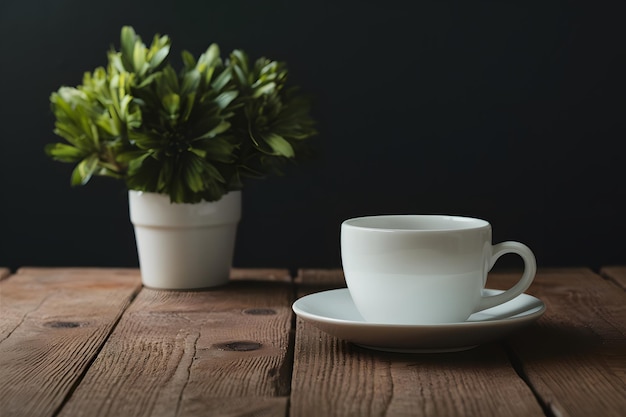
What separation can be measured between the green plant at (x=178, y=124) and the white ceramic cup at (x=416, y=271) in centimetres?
38

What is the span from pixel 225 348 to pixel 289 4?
885 mm

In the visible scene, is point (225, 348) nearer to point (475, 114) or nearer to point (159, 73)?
point (159, 73)

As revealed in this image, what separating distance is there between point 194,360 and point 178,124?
0.44 m

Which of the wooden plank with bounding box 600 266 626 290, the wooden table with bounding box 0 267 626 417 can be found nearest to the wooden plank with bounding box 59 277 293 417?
the wooden table with bounding box 0 267 626 417

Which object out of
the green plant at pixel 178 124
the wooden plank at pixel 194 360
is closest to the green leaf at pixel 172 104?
the green plant at pixel 178 124

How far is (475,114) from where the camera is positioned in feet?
5.46

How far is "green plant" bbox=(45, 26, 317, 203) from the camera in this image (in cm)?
121

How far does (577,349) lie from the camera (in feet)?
2.97

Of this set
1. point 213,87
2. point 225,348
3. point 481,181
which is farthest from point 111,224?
point 225,348

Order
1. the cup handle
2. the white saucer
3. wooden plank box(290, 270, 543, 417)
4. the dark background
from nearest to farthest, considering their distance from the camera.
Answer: wooden plank box(290, 270, 543, 417), the white saucer, the cup handle, the dark background

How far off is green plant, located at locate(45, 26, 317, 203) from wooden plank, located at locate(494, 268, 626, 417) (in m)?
0.40

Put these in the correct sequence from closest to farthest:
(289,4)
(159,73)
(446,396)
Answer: (446,396), (159,73), (289,4)

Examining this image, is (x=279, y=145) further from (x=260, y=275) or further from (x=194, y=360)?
(x=194, y=360)

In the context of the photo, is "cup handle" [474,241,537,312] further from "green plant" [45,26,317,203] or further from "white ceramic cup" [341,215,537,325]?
"green plant" [45,26,317,203]
